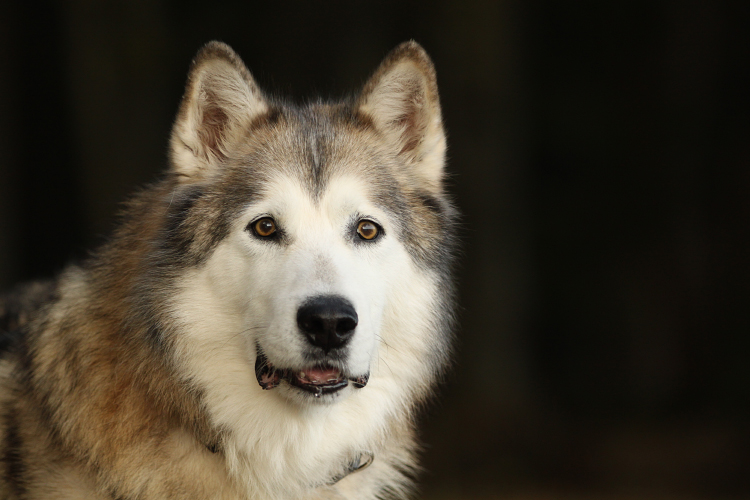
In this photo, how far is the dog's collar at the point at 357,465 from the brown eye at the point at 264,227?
117 cm

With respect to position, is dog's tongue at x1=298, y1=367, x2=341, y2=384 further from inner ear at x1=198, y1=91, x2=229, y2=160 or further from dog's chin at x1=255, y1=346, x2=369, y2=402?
inner ear at x1=198, y1=91, x2=229, y2=160

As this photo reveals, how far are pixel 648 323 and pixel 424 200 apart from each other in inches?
329

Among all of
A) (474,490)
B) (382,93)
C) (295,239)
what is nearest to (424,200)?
(382,93)

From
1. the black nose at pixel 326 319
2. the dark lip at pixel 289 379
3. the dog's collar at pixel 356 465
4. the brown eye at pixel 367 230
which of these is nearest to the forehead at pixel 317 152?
the brown eye at pixel 367 230

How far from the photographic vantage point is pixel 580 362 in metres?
11.3

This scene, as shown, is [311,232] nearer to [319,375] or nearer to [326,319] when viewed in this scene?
[326,319]

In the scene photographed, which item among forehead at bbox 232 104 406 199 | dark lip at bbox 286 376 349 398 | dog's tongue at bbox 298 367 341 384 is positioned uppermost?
forehead at bbox 232 104 406 199

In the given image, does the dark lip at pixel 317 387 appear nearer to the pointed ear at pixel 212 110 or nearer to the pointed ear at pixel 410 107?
the pointed ear at pixel 212 110

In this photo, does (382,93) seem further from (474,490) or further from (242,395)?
(474,490)

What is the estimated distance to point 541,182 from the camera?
1207cm

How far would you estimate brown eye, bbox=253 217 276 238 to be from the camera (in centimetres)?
332

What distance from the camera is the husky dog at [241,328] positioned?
3.17m

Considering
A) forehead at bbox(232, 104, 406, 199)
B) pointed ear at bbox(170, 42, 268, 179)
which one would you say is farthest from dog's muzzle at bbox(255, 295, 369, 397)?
pointed ear at bbox(170, 42, 268, 179)

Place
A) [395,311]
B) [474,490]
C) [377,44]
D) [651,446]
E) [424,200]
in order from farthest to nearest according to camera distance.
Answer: [377,44] → [651,446] → [474,490] → [424,200] → [395,311]
